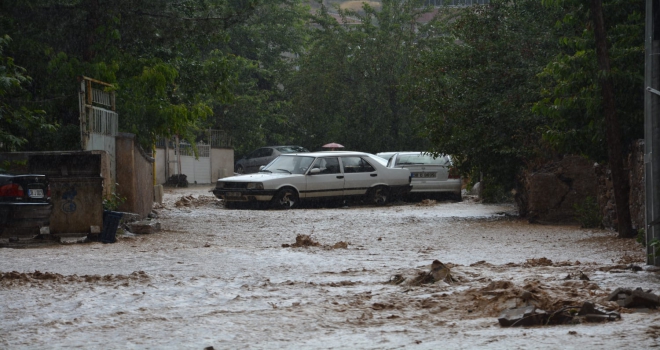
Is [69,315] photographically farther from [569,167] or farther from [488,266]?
[569,167]

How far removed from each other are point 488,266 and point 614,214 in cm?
560

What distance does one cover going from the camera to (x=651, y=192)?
9.84 m

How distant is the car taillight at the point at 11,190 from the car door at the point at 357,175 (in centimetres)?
1265

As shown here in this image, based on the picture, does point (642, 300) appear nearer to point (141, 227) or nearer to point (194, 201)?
point (141, 227)

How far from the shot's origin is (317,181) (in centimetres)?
2381

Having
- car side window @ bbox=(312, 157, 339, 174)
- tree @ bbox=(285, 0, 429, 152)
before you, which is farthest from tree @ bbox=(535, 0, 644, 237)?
tree @ bbox=(285, 0, 429, 152)

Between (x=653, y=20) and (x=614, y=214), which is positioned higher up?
(x=653, y=20)

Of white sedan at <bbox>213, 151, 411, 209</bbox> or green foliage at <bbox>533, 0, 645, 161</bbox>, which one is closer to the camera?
green foliage at <bbox>533, 0, 645, 161</bbox>

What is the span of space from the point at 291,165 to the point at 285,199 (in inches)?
53.8

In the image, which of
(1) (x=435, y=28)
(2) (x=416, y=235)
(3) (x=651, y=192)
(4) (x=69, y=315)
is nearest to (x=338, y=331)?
(4) (x=69, y=315)

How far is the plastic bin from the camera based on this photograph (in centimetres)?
1350

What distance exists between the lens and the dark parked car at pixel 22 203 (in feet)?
41.4

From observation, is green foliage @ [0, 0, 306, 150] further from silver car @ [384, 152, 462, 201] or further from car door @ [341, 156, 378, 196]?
silver car @ [384, 152, 462, 201]

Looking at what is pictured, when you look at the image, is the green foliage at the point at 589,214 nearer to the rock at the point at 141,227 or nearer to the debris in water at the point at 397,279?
the rock at the point at 141,227
